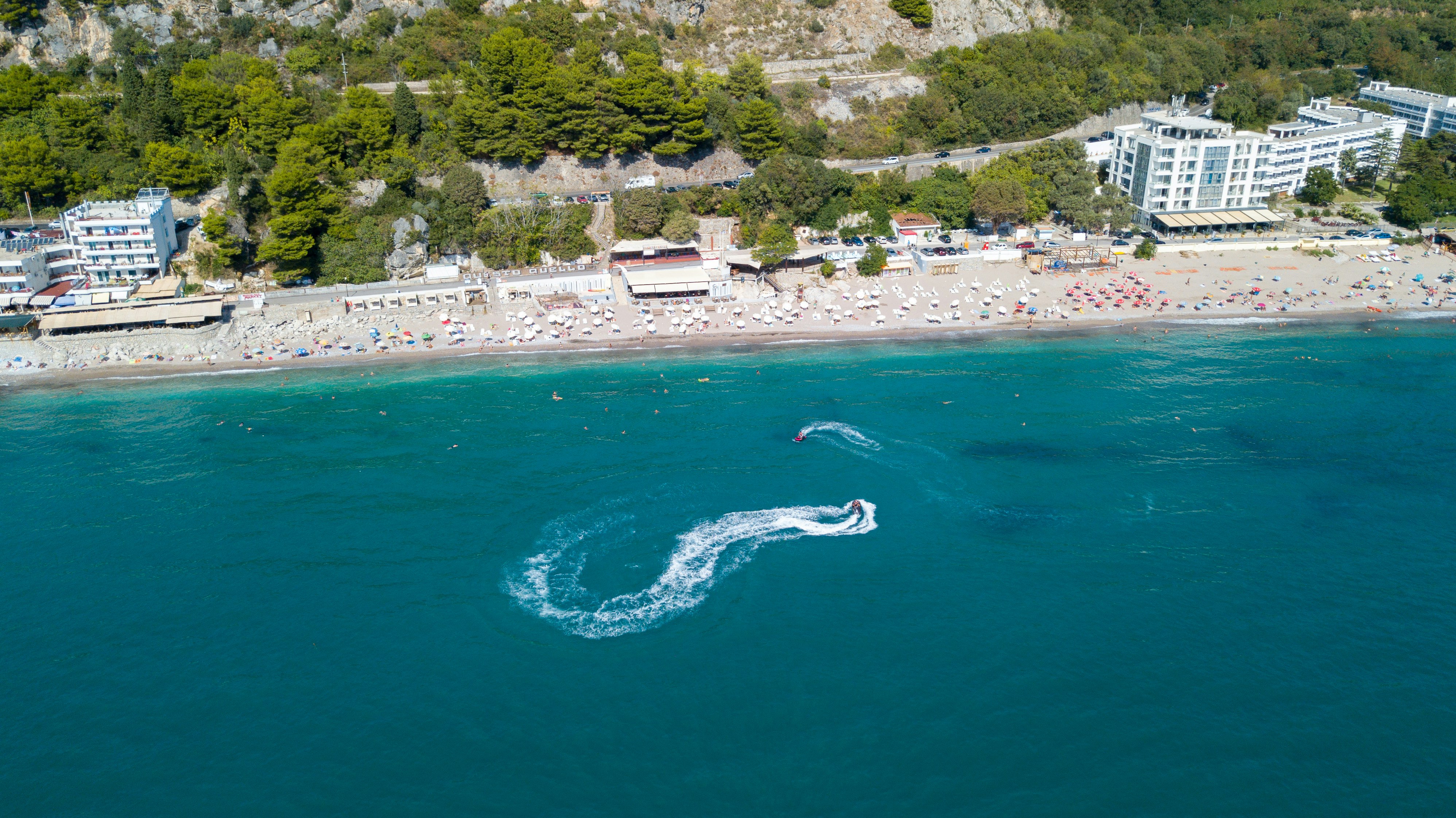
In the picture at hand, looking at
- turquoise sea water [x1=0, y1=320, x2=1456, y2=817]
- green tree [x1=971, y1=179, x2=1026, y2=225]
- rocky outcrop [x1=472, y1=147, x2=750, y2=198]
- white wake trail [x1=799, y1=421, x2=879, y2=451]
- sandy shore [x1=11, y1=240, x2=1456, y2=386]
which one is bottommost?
turquoise sea water [x1=0, y1=320, x2=1456, y2=817]

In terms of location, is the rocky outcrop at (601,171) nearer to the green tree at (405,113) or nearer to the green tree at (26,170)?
the green tree at (405,113)

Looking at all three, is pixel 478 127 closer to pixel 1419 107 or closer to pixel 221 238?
pixel 221 238

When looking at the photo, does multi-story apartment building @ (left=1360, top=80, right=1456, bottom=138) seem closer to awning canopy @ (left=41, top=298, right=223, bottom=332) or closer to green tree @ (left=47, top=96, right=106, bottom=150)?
awning canopy @ (left=41, top=298, right=223, bottom=332)

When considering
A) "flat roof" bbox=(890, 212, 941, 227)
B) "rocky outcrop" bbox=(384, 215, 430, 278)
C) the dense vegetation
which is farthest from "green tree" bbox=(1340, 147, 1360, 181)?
"rocky outcrop" bbox=(384, 215, 430, 278)

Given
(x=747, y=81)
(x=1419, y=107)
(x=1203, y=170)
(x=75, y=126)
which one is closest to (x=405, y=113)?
(x=75, y=126)

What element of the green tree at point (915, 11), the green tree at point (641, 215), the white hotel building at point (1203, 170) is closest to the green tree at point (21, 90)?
the green tree at point (641, 215)

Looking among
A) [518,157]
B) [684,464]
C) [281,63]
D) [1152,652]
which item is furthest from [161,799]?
[281,63]

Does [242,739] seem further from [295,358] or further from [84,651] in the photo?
[295,358]
